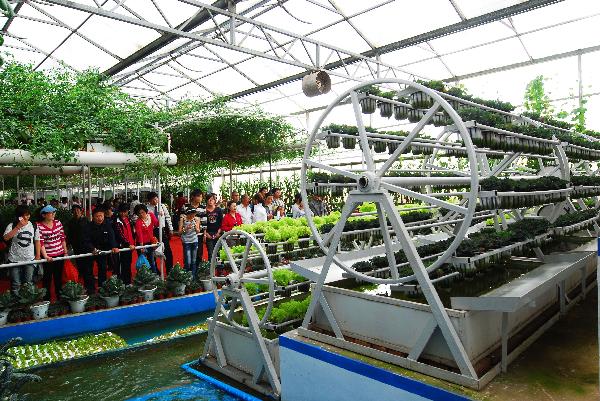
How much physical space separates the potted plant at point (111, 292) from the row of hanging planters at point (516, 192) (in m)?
5.75

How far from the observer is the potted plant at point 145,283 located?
7.27m

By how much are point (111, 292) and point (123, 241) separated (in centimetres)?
129

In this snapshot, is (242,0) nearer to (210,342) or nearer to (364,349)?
(210,342)

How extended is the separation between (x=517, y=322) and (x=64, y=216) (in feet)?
34.6

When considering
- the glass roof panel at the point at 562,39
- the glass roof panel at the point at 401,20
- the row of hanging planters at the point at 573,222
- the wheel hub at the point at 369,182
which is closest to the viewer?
the wheel hub at the point at 369,182

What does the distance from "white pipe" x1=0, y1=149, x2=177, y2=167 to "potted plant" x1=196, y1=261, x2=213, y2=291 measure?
1.98 metres

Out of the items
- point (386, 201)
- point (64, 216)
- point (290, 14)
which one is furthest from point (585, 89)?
point (64, 216)

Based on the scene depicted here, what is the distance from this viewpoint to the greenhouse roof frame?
1007 cm

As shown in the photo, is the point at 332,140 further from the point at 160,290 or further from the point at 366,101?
the point at 160,290

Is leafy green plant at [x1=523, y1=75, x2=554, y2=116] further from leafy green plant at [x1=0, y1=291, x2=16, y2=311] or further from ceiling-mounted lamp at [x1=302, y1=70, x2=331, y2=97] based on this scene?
leafy green plant at [x1=0, y1=291, x2=16, y2=311]

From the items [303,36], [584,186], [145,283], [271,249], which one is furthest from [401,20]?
[145,283]

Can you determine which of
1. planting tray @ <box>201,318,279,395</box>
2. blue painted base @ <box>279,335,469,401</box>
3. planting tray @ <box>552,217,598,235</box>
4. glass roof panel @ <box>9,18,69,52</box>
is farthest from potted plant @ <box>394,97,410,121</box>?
glass roof panel @ <box>9,18,69,52</box>

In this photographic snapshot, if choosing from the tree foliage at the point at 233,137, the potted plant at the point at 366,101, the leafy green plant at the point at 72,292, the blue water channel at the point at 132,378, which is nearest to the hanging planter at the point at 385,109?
the potted plant at the point at 366,101

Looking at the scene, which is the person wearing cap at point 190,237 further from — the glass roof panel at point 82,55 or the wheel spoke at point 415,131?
the glass roof panel at point 82,55
